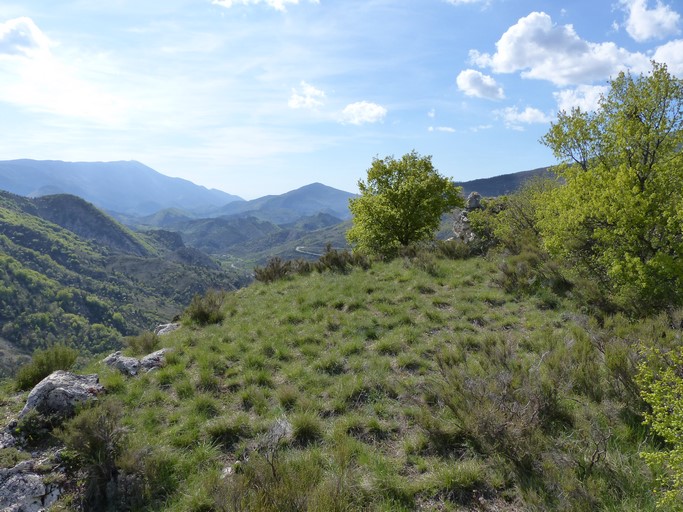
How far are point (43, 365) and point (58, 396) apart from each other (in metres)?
2.45

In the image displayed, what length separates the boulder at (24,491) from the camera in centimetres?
465

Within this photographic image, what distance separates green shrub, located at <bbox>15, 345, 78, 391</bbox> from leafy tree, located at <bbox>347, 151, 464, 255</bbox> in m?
17.0

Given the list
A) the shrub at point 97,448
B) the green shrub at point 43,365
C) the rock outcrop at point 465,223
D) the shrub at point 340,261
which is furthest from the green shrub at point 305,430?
the rock outcrop at point 465,223

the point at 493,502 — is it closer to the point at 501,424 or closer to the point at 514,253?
the point at 501,424

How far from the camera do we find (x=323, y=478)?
480 cm

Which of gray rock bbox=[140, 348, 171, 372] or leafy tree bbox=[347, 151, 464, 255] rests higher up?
leafy tree bbox=[347, 151, 464, 255]

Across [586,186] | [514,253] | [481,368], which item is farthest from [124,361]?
[514,253]

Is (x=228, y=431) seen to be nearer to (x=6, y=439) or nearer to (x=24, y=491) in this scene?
(x=24, y=491)

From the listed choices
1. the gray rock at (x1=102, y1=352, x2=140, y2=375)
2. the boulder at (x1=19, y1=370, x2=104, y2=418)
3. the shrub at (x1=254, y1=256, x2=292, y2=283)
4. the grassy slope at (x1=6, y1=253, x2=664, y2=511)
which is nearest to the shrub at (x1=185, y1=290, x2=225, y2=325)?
the grassy slope at (x1=6, y1=253, x2=664, y2=511)

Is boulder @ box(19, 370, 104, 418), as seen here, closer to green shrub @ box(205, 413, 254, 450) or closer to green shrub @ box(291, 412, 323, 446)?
green shrub @ box(205, 413, 254, 450)

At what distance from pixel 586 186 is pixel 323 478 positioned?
33.1 feet

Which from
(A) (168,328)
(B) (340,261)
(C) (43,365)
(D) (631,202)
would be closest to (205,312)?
(A) (168,328)

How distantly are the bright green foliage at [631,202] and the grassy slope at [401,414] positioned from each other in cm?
144

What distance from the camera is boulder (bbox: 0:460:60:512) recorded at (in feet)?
15.3
